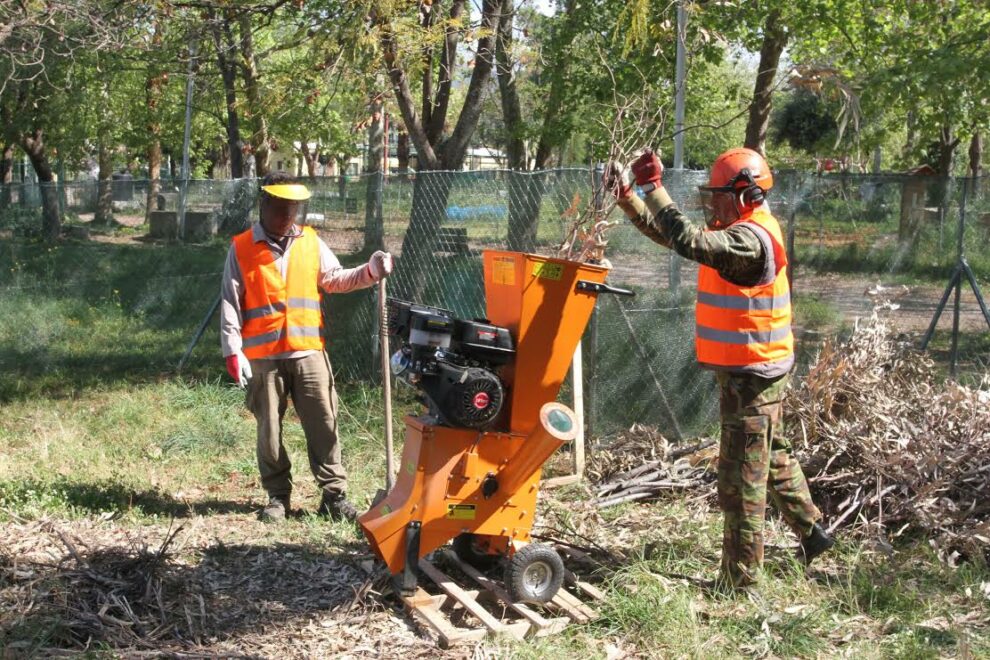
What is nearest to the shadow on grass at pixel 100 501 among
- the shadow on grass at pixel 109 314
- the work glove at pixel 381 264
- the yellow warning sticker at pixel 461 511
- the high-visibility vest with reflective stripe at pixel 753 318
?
the work glove at pixel 381 264

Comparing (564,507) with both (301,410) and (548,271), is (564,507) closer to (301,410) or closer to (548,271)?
(301,410)

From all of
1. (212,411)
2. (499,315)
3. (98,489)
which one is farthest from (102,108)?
(499,315)

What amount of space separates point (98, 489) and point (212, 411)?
1.76 metres

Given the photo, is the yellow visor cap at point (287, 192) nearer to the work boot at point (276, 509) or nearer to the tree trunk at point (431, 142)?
the work boot at point (276, 509)

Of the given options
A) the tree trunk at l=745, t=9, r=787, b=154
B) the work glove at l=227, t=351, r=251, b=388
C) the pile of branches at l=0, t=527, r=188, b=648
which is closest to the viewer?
the pile of branches at l=0, t=527, r=188, b=648

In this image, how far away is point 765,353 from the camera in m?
4.46

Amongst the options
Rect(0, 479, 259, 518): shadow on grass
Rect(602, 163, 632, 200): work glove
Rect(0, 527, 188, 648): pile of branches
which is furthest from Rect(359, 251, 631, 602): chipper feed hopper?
Rect(0, 479, 259, 518): shadow on grass

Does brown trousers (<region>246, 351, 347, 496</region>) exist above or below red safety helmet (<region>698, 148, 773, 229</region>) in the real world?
below

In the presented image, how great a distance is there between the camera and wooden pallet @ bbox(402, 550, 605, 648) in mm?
4207

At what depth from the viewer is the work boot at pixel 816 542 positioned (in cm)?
485

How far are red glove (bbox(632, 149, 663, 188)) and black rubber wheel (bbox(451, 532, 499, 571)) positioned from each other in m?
1.94

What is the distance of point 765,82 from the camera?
40.2 ft

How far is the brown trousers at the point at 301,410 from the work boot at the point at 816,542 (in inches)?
104

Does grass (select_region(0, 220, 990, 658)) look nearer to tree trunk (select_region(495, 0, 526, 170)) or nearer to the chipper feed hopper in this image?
the chipper feed hopper
